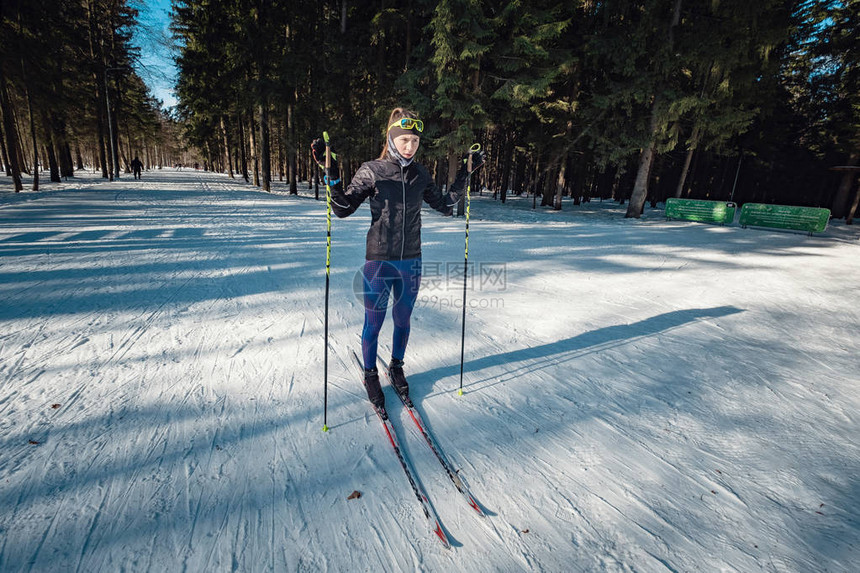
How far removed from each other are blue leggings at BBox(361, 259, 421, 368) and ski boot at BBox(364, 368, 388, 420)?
75 mm

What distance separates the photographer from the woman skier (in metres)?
2.80

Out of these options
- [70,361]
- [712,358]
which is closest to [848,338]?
[712,358]

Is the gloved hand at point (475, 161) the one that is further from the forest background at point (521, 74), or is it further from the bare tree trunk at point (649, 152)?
the bare tree trunk at point (649, 152)

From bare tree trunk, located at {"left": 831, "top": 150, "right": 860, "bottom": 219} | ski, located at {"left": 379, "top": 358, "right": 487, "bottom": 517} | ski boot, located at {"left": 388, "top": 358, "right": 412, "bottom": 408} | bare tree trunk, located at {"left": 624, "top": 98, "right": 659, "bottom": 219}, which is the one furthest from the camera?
bare tree trunk, located at {"left": 831, "top": 150, "right": 860, "bottom": 219}

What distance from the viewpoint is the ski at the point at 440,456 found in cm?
217

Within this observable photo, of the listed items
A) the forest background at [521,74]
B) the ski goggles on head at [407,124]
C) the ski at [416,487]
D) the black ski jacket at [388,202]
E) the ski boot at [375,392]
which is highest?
the forest background at [521,74]

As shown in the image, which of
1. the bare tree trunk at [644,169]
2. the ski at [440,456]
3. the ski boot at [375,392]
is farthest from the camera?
the bare tree trunk at [644,169]

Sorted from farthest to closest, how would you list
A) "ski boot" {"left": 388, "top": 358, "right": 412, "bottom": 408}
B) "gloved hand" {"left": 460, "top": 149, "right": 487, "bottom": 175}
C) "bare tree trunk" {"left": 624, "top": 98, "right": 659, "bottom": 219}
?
1. "bare tree trunk" {"left": 624, "top": 98, "right": 659, "bottom": 219}
2. "gloved hand" {"left": 460, "top": 149, "right": 487, "bottom": 175}
3. "ski boot" {"left": 388, "top": 358, "right": 412, "bottom": 408}

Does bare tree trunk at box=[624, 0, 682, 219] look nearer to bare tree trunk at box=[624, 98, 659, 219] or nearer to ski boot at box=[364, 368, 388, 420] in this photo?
bare tree trunk at box=[624, 98, 659, 219]

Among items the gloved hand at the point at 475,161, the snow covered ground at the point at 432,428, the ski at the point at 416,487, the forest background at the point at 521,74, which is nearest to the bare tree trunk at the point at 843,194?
the forest background at the point at 521,74

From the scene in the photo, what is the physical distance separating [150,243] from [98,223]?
3703 millimetres

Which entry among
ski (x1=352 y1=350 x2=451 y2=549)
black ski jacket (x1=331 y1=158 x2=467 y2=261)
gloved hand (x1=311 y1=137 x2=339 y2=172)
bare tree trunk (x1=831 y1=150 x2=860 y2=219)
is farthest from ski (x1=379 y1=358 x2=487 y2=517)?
bare tree trunk (x1=831 y1=150 x2=860 y2=219)

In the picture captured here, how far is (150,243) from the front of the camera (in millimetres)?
8352

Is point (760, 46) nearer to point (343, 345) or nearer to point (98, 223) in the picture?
point (343, 345)
